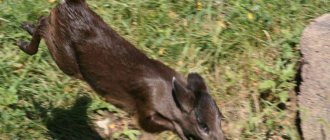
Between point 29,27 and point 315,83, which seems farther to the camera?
point 315,83

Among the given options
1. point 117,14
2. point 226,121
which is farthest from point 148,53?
point 226,121

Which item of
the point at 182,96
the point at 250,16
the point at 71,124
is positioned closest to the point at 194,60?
the point at 250,16

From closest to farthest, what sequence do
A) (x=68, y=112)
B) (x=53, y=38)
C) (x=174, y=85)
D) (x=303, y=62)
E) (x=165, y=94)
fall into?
(x=174, y=85) → (x=165, y=94) → (x=53, y=38) → (x=68, y=112) → (x=303, y=62)

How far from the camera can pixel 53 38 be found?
5516mm

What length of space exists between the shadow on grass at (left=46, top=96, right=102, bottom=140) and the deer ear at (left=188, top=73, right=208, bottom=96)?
1.49m

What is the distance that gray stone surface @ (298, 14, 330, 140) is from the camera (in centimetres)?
609

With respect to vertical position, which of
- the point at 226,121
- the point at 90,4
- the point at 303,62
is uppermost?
the point at 90,4

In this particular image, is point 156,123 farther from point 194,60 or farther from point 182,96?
point 194,60

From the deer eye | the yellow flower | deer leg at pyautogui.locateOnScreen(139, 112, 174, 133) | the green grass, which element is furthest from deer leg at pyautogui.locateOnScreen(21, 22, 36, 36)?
the yellow flower

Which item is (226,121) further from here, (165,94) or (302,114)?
(165,94)

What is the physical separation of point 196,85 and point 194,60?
188 centimetres

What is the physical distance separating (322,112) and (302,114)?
0.63 feet

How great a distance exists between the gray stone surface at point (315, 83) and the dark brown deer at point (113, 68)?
1504mm

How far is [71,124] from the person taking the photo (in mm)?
5984
